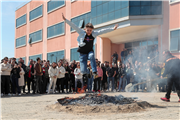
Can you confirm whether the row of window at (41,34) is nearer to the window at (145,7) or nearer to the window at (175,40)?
the window at (145,7)

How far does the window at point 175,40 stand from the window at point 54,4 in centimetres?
1767

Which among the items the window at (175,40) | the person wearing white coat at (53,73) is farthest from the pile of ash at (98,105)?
the window at (175,40)

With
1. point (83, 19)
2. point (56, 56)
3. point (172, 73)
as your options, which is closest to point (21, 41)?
point (56, 56)

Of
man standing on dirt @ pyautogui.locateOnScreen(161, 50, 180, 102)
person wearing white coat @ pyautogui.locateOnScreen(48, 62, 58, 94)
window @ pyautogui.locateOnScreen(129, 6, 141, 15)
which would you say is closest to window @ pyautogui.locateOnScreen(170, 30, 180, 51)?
window @ pyautogui.locateOnScreen(129, 6, 141, 15)

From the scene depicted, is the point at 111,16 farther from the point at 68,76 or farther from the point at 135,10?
the point at 68,76

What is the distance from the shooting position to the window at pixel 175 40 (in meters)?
16.1

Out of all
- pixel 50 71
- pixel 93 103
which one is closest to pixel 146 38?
pixel 50 71

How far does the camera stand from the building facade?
17.1m

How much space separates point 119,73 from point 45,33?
2201cm

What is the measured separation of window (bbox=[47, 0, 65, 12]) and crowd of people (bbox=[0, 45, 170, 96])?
58.2 feet

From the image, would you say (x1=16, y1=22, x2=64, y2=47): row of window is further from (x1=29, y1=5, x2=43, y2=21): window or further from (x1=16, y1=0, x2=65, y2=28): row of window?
(x1=29, y1=5, x2=43, y2=21): window

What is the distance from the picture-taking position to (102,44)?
22438 millimetres

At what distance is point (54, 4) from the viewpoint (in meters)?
31.3

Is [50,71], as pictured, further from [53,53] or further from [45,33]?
[45,33]
